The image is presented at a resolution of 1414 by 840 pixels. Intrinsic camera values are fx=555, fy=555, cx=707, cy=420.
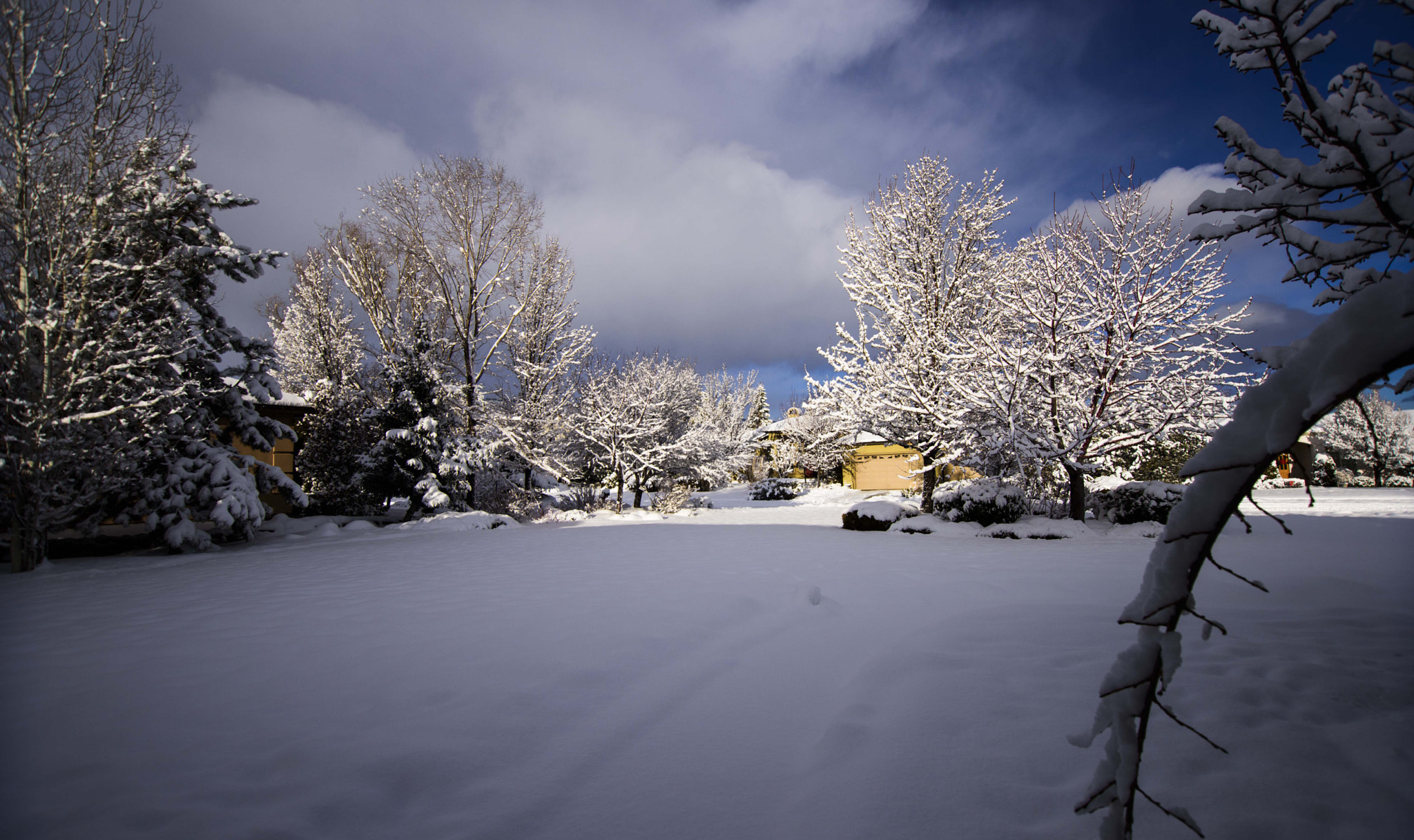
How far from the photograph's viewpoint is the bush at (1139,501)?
9.58 m

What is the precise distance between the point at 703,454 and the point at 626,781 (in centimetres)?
1800

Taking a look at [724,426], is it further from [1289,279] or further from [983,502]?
[1289,279]

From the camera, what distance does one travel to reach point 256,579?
675 cm

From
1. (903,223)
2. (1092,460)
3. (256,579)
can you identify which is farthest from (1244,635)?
(903,223)

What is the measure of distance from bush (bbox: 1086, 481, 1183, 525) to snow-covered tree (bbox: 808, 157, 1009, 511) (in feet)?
10.6

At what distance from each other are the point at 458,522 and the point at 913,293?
12386 millimetres

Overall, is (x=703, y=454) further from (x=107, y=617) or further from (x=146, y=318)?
(x=107, y=617)

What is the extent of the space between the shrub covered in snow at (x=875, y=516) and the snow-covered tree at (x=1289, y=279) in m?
8.74

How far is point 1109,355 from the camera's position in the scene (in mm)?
10023

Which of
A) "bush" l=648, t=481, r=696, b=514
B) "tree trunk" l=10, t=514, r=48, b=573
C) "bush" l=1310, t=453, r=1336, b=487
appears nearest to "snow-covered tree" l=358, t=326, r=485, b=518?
"bush" l=648, t=481, r=696, b=514

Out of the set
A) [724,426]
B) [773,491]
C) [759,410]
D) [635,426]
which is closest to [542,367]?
[635,426]

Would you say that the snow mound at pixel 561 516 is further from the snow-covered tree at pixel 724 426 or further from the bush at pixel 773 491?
the bush at pixel 773 491

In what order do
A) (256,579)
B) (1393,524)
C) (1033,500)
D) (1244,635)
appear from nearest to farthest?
1. (1244,635)
2. (256,579)
3. (1393,524)
4. (1033,500)

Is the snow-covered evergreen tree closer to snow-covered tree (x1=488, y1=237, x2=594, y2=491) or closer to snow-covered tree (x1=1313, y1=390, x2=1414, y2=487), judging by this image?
snow-covered tree (x1=488, y1=237, x2=594, y2=491)
